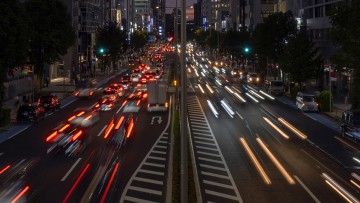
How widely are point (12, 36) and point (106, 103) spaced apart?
12.1 meters

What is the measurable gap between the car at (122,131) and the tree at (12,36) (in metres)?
8.98

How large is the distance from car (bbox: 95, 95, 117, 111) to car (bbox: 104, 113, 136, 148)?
438cm

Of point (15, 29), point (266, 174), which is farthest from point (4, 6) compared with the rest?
point (266, 174)

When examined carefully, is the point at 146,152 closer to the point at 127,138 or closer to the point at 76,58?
the point at 127,138

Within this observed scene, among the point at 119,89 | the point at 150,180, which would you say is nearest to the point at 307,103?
the point at 119,89

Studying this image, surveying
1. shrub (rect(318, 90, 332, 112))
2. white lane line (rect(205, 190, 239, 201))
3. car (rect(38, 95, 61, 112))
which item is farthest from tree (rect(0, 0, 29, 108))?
shrub (rect(318, 90, 332, 112))

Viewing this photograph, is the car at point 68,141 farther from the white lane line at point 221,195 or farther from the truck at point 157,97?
the truck at point 157,97

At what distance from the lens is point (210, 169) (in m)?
25.3

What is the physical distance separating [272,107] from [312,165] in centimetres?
2783

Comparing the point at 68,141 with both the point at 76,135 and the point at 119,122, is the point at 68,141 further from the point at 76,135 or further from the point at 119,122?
the point at 119,122

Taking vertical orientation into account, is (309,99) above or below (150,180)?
above

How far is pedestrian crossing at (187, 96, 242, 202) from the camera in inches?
803

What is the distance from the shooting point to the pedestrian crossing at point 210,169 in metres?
20.4

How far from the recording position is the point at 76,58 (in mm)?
104375
